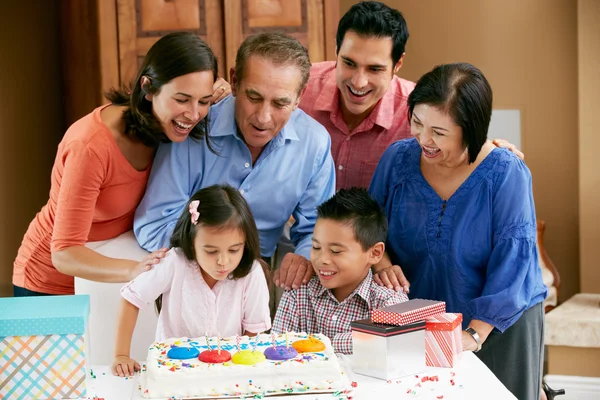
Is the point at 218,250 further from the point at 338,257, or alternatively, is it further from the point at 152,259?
the point at 338,257

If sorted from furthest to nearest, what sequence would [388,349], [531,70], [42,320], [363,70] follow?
[531,70] → [363,70] → [388,349] → [42,320]

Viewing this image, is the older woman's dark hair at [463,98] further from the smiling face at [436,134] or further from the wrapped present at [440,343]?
the wrapped present at [440,343]

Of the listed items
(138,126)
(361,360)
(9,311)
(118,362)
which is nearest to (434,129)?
(361,360)

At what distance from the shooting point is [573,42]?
4621mm

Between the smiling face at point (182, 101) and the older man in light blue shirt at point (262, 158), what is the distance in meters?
0.13

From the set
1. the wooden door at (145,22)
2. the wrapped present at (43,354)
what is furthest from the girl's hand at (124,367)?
the wooden door at (145,22)

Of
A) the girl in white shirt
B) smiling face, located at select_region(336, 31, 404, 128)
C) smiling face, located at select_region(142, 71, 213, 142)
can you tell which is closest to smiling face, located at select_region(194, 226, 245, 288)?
the girl in white shirt

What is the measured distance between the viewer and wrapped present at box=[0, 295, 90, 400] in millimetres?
1628

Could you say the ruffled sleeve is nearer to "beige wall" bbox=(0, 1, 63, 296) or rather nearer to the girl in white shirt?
the girl in white shirt

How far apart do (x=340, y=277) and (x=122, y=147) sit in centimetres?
72

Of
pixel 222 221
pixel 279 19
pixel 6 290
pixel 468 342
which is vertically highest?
pixel 279 19

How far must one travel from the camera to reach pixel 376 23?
2.65m

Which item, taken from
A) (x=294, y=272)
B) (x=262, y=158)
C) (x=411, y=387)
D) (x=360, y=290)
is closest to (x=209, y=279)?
(x=294, y=272)

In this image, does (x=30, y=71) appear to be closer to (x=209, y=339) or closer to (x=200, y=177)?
(x=200, y=177)
